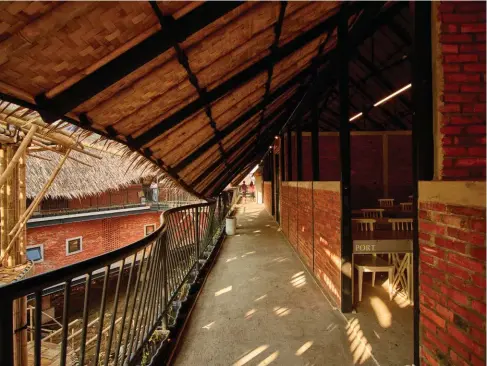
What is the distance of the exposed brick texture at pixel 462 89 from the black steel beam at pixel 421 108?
3.1 inches

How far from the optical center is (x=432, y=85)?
1908 millimetres

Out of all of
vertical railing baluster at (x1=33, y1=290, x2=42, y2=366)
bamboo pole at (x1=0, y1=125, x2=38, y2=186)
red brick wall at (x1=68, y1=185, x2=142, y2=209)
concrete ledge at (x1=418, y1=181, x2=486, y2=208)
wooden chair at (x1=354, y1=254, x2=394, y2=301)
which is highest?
bamboo pole at (x1=0, y1=125, x2=38, y2=186)

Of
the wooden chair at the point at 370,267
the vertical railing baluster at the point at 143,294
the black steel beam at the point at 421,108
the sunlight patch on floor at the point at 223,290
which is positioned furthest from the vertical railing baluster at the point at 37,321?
the wooden chair at the point at 370,267

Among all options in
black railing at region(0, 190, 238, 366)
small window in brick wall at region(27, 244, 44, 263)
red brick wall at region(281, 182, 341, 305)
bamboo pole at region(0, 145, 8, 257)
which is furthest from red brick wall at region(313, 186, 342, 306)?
small window in brick wall at region(27, 244, 44, 263)

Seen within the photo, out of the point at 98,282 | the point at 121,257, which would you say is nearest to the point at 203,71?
the point at 121,257

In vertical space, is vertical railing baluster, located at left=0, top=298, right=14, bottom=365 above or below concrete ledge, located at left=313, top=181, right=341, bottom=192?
below

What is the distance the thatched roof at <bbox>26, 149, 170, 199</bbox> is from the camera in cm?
1088

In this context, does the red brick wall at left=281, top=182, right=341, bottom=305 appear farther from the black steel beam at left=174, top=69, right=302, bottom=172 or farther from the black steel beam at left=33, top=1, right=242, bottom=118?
the black steel beam at left=33, top=1, right=242, bottom=118

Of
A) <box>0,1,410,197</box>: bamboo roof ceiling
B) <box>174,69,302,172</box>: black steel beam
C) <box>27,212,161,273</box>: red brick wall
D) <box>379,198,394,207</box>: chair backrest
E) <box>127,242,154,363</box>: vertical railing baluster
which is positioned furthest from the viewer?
<box>27,212,161,273</box>: red brick wall

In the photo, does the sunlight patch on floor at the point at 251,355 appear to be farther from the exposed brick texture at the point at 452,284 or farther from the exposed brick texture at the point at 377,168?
the exposed brick texture at the point at 377,168

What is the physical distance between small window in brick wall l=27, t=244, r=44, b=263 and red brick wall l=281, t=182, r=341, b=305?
36.9 ft

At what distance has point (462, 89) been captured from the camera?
184 cm

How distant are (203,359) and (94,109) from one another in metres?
2.33

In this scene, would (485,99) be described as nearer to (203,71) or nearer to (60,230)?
(203,71)
